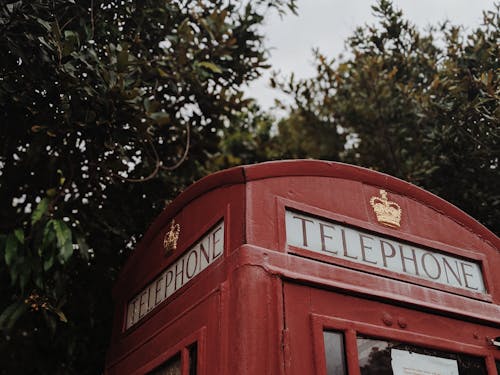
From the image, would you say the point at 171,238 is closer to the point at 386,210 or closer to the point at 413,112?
the point at 386,210

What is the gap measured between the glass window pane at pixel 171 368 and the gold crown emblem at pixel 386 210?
103 cm

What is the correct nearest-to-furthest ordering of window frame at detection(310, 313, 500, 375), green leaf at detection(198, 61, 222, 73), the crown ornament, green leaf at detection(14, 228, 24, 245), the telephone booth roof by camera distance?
window frame at detection(310, 313, 500, 375) < the telephone booth roof < the crown ornament < green leaf at detection(14, 228, 24, 245) < green leaf at detection(198, 61, 222, 73)

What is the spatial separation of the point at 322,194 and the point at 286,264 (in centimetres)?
43

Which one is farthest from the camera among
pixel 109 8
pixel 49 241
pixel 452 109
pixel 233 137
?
pixel 233 137

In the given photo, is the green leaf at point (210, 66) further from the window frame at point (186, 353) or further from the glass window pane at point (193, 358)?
the glass window pane at point (193, 358)

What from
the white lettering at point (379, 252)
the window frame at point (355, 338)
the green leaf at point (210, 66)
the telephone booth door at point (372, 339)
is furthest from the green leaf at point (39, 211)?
the window frame at point (355, 338)

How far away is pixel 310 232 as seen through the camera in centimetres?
221

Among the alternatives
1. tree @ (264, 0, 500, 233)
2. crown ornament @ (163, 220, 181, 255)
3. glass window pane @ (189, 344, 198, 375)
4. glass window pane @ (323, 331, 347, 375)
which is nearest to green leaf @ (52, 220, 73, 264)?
crown ornament @ (163, 220, 181, 255)

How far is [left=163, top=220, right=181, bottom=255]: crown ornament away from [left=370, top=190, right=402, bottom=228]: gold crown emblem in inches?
35.9

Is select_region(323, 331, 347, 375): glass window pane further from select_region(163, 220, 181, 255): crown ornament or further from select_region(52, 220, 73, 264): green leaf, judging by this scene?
select_region(52, 220, 73, 264): green leaf

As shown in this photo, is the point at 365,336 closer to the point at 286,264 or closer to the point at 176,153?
the point at 286,264

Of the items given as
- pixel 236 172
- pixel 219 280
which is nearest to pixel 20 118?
pixel 236 172

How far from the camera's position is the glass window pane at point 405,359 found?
1.99 metres

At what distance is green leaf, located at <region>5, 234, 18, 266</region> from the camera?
9.70 feet
